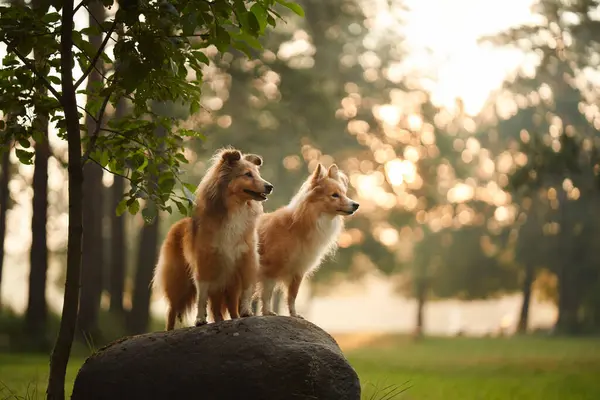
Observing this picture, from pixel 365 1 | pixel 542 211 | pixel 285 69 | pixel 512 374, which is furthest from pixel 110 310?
pixel 542 211

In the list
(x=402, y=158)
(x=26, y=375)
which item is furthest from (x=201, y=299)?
(x=402, y=158)

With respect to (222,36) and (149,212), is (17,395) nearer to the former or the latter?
(149,212)

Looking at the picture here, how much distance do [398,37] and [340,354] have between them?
24625 mm

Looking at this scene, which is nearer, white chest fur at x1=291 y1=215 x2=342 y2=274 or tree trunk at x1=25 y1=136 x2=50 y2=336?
white chest fur at x1=291 y1=215 x2=342 y2=274

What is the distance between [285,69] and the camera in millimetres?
21500

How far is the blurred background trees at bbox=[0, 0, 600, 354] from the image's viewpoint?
22469 mm

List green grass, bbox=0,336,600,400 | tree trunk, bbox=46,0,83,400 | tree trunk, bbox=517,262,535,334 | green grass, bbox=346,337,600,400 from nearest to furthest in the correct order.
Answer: tree trunk, bbox=46,0,83,400
green grass, bbox=0,336,600,400
green grass, bbox=346,337,600,400
tree trunk, bbox=517,262,535,334

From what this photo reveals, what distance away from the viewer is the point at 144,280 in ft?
65.3

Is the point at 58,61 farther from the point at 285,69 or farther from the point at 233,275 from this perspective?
the point at 285,69

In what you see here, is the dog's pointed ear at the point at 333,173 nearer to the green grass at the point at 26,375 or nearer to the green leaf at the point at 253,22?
the green leaf at the point at 253,22

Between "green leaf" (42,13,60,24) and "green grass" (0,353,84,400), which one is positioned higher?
"green leaf" (42,13,60,24)

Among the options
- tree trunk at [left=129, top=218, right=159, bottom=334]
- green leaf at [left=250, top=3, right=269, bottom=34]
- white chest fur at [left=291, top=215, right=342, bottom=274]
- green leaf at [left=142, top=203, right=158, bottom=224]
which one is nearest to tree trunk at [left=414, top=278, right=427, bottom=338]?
tree trunk at [left=129, top=218, right=159, bottom=334]

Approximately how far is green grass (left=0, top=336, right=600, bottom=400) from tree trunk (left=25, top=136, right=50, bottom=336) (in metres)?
1.25

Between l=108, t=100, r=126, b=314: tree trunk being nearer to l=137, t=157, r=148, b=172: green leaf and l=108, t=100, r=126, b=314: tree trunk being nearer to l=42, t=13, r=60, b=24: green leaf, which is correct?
l=137, t=157, r=148, b=172: green leaf
